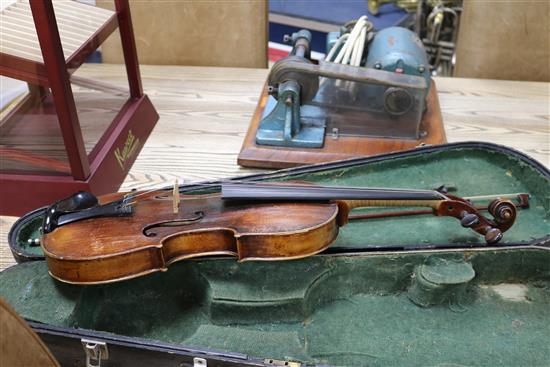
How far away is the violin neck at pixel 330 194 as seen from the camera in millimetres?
1010

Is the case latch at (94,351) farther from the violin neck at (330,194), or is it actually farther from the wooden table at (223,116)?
the wooden table at (223,116)

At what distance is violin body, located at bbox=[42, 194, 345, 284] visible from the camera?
3.05 feet

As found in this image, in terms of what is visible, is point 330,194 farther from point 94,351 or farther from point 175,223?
point 94,351

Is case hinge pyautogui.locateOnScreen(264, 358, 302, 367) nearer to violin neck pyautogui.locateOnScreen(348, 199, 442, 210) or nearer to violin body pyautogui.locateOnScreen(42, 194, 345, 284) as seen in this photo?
violin body pyautogui.locateOnScreen(42, 194, 345, 284)

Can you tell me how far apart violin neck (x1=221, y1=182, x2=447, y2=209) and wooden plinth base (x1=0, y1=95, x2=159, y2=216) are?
0.38 meters

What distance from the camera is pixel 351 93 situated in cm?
154

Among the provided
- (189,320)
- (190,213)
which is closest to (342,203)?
(190,213)

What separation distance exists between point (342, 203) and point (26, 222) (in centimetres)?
65

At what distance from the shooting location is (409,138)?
1.53 m

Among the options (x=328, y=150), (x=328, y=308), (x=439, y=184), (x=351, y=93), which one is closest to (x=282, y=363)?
(x=328, y=308)

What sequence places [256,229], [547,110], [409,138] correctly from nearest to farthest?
1. [256,229]
2. [409,138]
3. [547,110]

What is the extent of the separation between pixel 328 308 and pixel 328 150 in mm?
527

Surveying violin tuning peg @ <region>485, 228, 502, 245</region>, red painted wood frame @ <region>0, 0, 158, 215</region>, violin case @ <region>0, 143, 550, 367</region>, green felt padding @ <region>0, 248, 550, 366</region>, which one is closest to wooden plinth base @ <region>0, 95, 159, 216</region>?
red painted wood frame @ <region>0, 0, 158, 215</region>

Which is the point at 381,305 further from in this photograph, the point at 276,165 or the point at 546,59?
the point at 546,59
